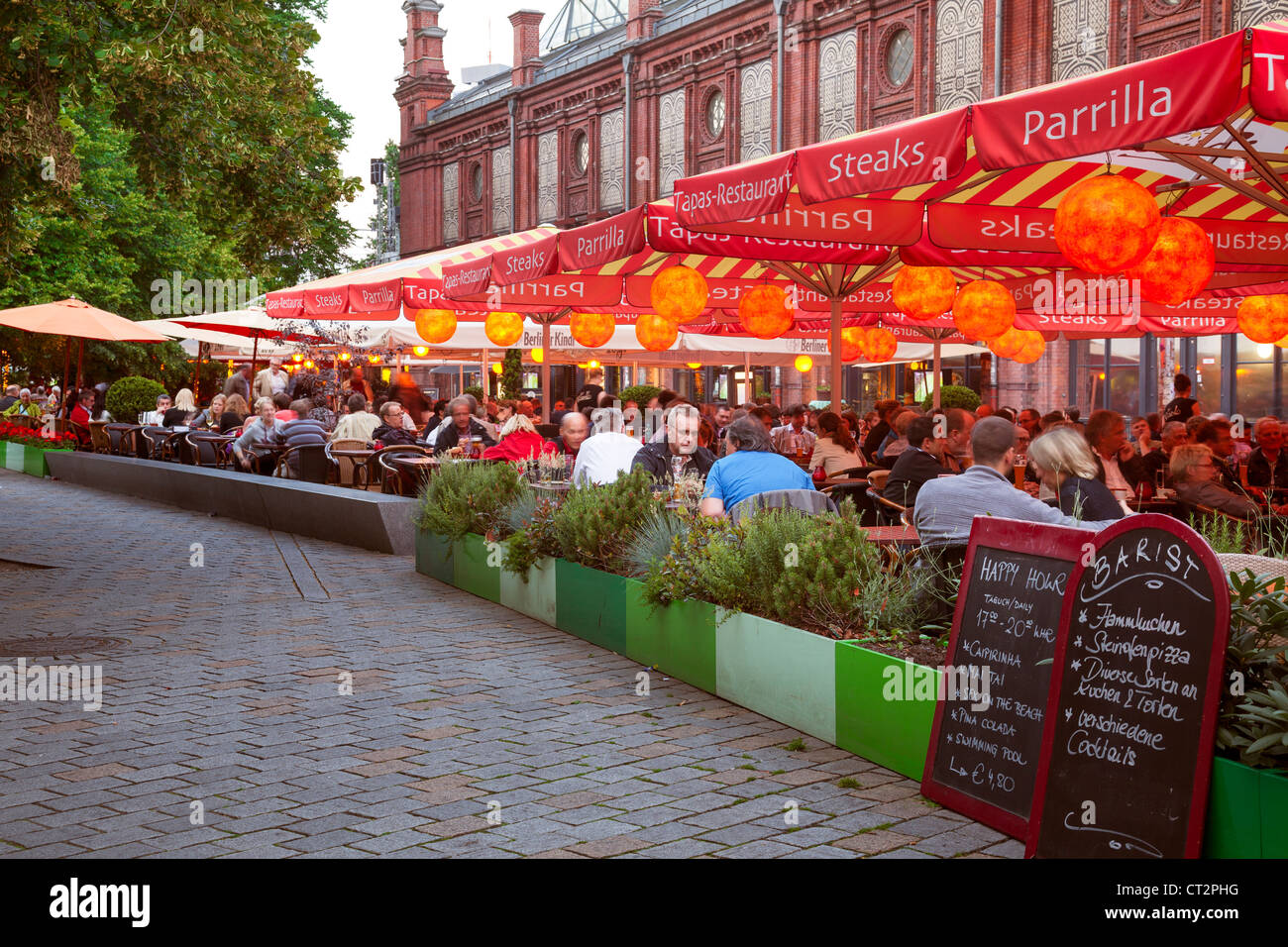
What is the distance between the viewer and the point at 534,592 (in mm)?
8859

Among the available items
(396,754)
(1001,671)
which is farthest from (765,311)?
(1001,671)

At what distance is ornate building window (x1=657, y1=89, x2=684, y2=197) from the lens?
36.7 metres

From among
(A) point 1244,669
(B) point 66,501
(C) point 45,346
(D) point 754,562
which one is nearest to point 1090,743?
(A) point 1244,669

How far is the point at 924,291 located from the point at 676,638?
4.98 metres

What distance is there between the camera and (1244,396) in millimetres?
23406

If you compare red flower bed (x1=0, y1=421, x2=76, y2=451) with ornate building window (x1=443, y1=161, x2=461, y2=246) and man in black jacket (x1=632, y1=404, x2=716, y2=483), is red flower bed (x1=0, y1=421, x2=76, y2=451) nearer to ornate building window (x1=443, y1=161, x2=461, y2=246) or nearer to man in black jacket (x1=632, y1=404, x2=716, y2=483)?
man in black jacket (x1=632, y1=404, x2=716, y2=483)

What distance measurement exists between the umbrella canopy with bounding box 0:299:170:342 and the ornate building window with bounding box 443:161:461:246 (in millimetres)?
27189

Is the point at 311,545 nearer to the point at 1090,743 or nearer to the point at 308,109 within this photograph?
the point at 308,109

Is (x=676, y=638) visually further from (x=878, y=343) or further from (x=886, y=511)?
(x=878, y=343)

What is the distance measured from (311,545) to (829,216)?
6082mm

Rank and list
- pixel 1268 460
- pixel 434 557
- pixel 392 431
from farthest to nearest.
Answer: pixel 392 431, pixel 434 557, pixel 1268 460

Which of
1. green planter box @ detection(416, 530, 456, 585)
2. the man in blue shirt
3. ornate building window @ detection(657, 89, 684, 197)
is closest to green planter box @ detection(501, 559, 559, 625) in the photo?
green planter box @ detection(416, 530, 456, 585)

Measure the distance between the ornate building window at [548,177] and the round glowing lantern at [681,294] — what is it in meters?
31.5

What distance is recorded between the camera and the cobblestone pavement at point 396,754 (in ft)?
14.7
